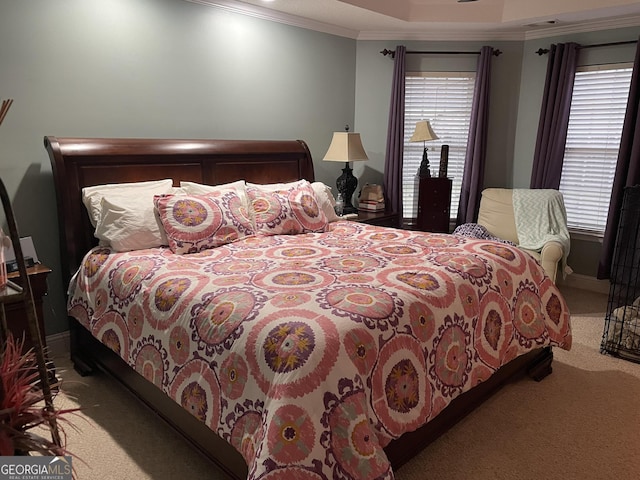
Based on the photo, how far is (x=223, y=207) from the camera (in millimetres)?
2990

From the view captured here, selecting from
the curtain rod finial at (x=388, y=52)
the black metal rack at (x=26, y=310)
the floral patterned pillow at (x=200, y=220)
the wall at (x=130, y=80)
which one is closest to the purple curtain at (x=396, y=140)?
the curtain rod finial at (x=388, y=52)

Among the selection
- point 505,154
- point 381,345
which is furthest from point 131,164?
point 505,154

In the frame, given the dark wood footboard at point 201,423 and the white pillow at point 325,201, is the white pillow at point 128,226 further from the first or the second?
the white pillow at point 325,201

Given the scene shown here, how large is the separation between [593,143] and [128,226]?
4.06 m

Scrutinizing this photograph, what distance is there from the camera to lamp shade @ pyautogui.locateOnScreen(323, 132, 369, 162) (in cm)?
418

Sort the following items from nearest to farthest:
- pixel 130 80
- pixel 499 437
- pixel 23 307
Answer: pixel 499 437 → pixel 23 307 → pixel 130 80

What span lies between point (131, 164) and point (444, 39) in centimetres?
326

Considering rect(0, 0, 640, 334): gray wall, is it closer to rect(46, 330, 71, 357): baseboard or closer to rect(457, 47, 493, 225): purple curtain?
rect(46, 330, 71, 357): baseboard

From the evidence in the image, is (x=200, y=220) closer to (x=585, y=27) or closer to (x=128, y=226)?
(x=128, y=226)

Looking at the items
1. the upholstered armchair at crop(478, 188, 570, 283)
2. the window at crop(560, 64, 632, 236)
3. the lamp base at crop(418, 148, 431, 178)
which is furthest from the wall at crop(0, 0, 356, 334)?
the window at crop(560, 64, 632, 236)

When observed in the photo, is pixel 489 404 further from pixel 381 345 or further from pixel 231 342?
pixel 231 342

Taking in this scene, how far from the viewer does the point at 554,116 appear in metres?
4.43

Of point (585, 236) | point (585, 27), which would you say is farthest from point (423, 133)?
point (585, 236)

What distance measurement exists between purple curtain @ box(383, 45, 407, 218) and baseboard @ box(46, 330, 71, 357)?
308 cm
